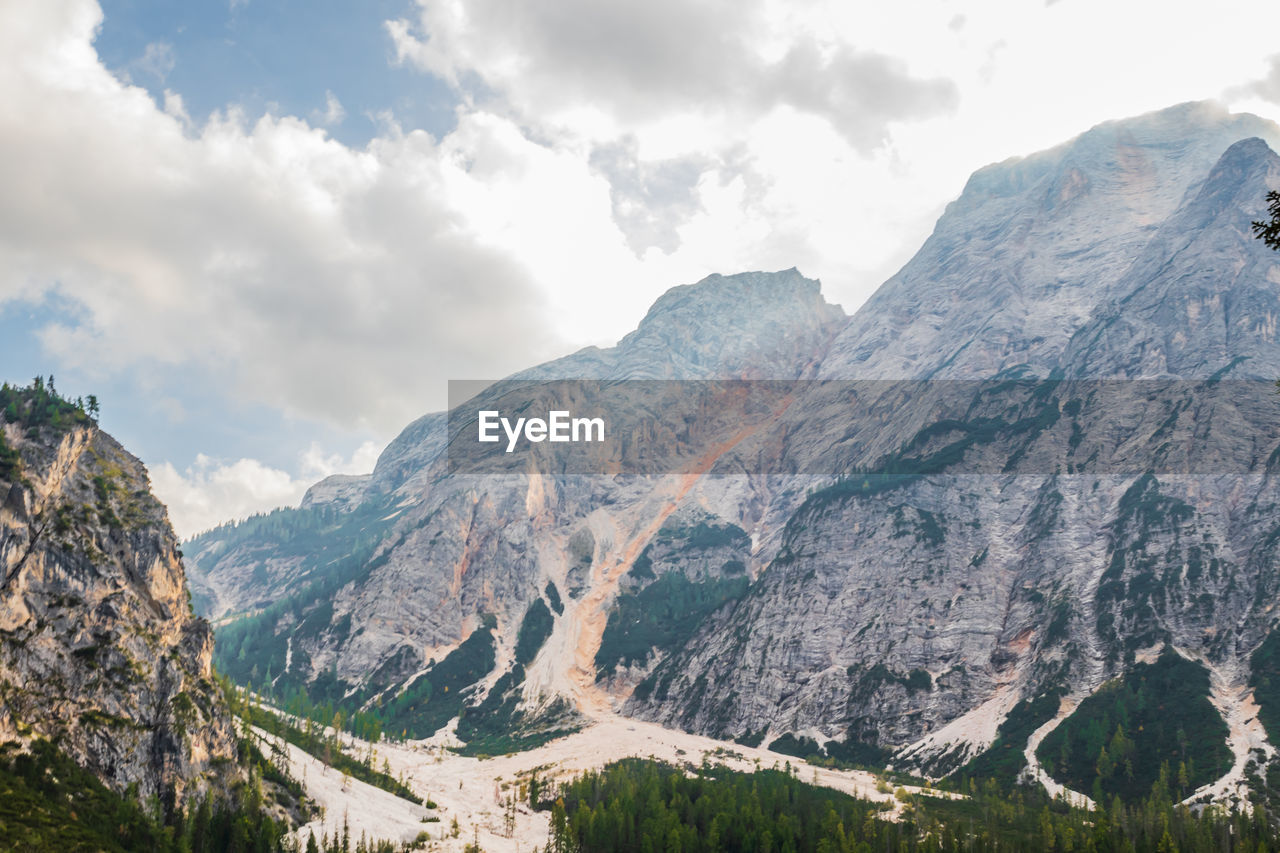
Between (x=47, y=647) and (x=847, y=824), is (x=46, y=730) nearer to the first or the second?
(x=47, y=647)

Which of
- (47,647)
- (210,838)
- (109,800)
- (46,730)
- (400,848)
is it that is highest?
(47,647)

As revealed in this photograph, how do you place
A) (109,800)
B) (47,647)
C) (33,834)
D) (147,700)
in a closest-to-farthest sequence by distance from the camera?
(33,834), (109,800), (47,647), (147,700)

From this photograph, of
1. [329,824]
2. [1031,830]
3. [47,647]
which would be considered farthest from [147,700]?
[1031,830]

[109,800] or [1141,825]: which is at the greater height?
[109,800]

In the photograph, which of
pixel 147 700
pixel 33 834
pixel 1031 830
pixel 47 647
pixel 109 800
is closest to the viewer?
pixel 33 834

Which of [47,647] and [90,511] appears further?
[90,511]

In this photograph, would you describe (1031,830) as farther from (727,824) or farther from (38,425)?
(38,425)
